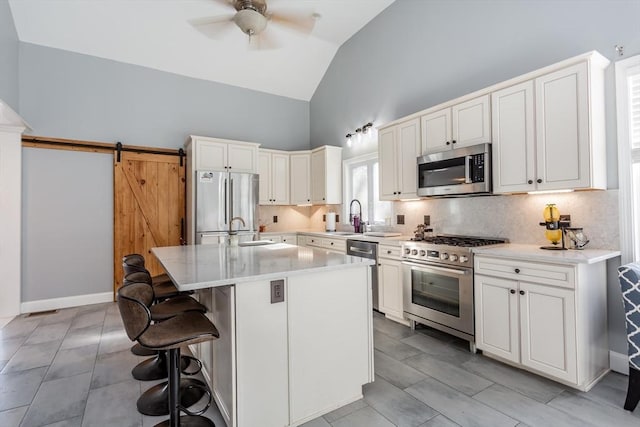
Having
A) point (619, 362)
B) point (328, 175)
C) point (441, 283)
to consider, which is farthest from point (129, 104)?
point (619, 362)

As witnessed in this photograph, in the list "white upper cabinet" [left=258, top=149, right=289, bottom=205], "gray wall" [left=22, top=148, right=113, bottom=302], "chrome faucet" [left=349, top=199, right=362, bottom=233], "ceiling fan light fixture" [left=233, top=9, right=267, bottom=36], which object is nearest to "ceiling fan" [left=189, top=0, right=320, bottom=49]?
"ceiling fan light fixture" [left=233, top=9, right=267, bottom=36]

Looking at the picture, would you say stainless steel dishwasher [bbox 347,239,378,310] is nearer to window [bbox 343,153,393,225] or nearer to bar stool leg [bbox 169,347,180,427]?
window [bbox 343,153,393,225]

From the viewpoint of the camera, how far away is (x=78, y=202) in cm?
438

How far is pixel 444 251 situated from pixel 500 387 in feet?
3.67

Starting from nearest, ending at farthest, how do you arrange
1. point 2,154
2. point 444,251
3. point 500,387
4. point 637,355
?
point 637,355, point 500,387, point 444,251, point 2,154

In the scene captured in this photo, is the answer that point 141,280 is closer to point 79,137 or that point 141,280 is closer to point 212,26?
point 79,137

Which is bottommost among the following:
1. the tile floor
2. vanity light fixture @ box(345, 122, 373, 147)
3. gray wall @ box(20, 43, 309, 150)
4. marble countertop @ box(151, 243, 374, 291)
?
the tile floor

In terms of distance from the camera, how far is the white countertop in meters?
2.09

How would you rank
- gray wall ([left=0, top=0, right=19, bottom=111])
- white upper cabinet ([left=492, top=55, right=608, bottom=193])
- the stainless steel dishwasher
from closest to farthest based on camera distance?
1. white upper cabinet ([left=492, top=55, right=608, bottom=193])
2. gray wall ([left=0, top=0, right=19, bottom=111])
3. the stainless steel dishwasher

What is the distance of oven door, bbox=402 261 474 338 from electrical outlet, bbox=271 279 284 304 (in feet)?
5.73

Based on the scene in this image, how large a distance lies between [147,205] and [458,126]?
171 inches

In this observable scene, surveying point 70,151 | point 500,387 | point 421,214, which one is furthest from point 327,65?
point 500,387

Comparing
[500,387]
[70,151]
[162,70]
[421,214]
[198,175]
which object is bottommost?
[500,387]

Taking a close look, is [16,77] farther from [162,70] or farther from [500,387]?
[500,387]
